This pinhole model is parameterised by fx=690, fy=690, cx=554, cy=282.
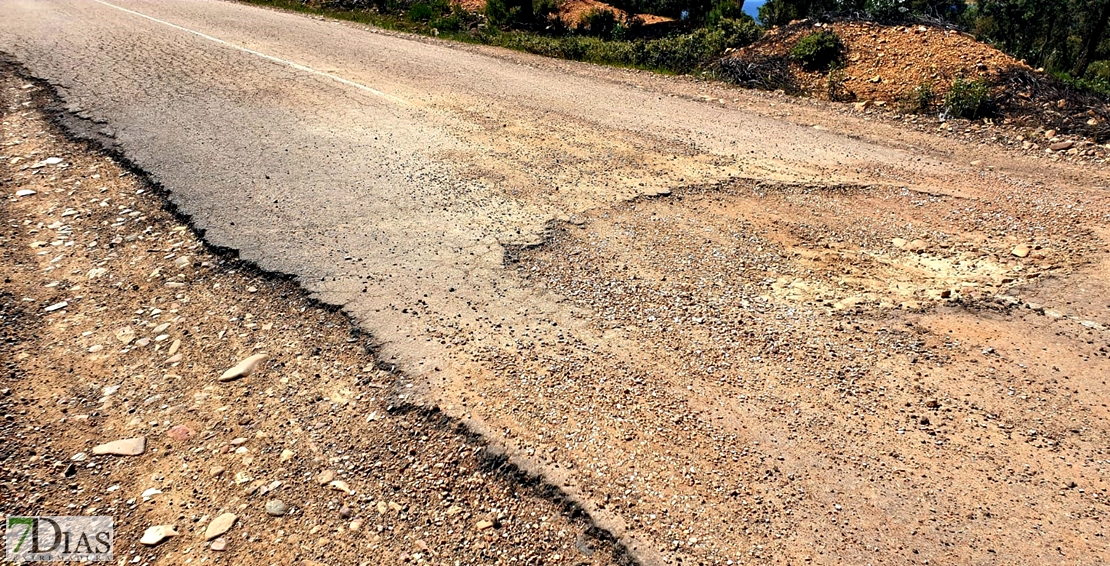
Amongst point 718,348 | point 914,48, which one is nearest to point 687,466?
point 718,348

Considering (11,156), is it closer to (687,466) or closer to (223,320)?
(223,320)

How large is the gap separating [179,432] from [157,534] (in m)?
0.60

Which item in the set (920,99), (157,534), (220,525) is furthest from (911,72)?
(157,534)

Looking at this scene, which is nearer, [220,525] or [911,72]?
[220,525]

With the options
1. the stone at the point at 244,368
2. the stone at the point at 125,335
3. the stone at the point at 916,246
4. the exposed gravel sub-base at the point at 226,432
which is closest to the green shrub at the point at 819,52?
the stone at the point at 916,246

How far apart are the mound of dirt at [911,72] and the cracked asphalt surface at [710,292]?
3.70 feet

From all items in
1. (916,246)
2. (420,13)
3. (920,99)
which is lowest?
(916,246)

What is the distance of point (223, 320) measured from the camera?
3871 millimetres

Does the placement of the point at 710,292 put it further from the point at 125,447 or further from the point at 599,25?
the point at 599,25

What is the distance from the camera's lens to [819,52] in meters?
9.70

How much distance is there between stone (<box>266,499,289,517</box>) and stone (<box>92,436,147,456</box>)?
2.39 ft

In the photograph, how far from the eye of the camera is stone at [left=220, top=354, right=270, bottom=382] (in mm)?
3451

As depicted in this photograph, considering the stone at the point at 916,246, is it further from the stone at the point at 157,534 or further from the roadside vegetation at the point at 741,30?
the stone at the point at 157,534

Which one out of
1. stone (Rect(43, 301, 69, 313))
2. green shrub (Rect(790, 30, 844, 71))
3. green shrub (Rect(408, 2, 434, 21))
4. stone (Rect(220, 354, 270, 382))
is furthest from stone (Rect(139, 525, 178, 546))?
green shrub (Rect(408, 2, 434, 21))
